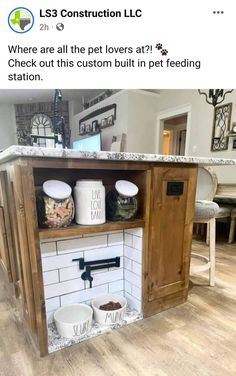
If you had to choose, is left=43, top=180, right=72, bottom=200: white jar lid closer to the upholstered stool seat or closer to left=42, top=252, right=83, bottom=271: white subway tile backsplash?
left=42, top=252, right=83, bottom=271: white subway tile backsplash

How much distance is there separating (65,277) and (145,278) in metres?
0.43

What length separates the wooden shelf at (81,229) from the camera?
34.1 inches

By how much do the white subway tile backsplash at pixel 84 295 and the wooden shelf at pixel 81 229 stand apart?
490 millimetres

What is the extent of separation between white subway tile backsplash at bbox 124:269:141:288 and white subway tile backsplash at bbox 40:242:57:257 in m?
0.46

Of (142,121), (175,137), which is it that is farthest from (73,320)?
(175,137)

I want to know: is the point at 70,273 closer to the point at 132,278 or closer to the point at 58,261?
the point at 58,261

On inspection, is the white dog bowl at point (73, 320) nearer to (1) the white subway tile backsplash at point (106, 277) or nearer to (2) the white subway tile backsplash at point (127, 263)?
(1) the white subway tile backsplash at point (106, 277)
